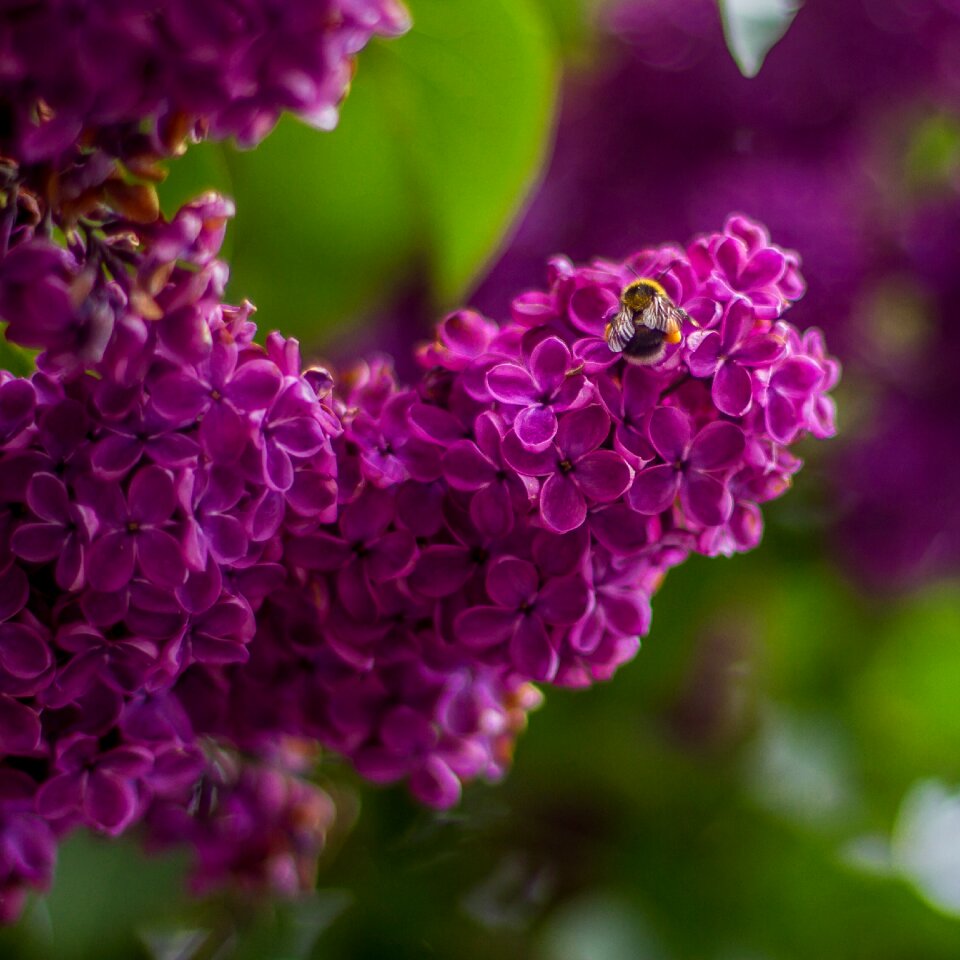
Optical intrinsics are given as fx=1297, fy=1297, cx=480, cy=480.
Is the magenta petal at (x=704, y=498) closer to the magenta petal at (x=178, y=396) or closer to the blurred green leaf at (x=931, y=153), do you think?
the magenta petal at (x=178, y=396)

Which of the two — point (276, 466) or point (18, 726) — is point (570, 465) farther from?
point (18, 726)

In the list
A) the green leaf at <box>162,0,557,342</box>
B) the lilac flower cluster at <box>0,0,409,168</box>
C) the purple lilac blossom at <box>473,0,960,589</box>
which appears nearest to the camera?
the lilac flower cluster at <box>0,0,409,168</box>

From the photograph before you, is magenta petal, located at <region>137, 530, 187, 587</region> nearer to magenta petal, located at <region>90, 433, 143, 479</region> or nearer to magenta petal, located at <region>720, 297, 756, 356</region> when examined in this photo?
magenta petal, located at <region>90, 433, 143, 479</region>

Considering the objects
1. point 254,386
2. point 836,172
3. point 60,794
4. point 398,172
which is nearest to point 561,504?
point 254,386

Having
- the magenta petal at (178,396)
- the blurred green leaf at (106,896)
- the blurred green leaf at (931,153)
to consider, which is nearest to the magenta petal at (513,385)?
the magenta petal at (178,396)

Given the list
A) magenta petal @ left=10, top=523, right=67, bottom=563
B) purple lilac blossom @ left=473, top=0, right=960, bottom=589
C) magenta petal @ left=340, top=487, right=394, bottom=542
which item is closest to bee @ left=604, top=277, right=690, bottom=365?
magenta petal @ left=340, top=487, right=394, bottom=542
